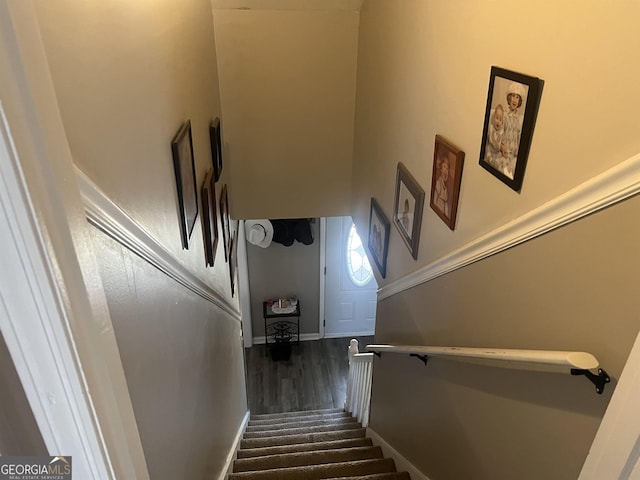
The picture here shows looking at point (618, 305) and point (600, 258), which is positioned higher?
point (600, 258)

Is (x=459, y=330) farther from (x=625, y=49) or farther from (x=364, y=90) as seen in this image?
(x=364, y=90)

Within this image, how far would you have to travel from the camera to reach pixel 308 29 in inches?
140

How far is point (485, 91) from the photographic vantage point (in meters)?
1.66

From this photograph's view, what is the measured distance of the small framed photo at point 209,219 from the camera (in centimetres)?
256

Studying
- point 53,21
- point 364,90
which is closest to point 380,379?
point 364,90

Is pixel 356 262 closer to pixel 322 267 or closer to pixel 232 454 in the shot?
pixel 322 267

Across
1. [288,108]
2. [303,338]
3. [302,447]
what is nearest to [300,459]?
[302,447]

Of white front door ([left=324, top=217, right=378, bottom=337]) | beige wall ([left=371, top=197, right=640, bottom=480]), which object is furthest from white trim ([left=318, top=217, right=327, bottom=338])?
beige wall ([left=371, top=197, right=640, bottom=480])

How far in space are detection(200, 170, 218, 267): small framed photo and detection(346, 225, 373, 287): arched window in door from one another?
3.57m

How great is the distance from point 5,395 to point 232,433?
112 inches

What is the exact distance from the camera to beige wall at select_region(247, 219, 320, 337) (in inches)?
252

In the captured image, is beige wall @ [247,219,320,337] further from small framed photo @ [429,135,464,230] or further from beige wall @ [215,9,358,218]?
small framed photo @ [429,135,464,230]

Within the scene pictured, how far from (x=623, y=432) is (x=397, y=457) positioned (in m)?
2.43

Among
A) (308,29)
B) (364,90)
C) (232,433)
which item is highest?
(308,29)
